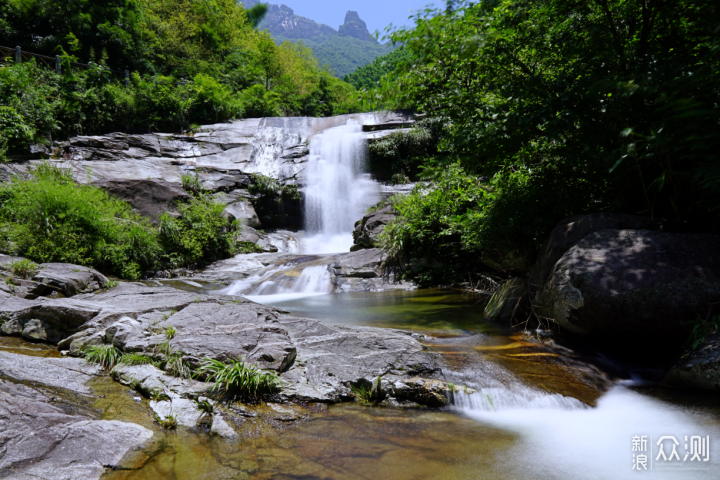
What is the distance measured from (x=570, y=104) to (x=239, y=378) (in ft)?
18.0

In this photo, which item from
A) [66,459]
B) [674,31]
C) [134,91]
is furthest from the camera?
[134,91]

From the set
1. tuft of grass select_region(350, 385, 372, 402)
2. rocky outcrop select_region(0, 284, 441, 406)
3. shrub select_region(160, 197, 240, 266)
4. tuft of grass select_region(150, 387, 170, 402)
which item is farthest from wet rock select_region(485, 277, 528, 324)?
shrub select_region(160, 197, 240, 266)

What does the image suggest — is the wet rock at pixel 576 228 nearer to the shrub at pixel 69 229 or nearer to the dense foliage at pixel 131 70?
the shrub at pixel 69 229

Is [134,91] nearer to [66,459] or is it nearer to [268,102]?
[268,102]

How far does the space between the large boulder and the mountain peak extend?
182 metres

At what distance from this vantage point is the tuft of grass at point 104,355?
4.11m

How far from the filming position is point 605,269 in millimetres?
4633

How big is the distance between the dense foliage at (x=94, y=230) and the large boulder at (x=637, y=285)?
33.0 feet

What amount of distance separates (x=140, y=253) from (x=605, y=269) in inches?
424

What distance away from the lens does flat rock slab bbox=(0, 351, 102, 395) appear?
3.45 m

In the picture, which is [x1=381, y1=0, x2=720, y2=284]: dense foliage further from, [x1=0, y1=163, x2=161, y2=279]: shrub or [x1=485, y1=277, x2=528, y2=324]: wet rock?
[x1=0, y1=163, x2=161, y2=279]: shrub

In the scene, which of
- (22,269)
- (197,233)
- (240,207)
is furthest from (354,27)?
(22,269)

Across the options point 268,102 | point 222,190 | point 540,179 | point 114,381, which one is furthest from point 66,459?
point 268,102

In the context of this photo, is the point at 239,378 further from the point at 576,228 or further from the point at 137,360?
the point at 576,228
